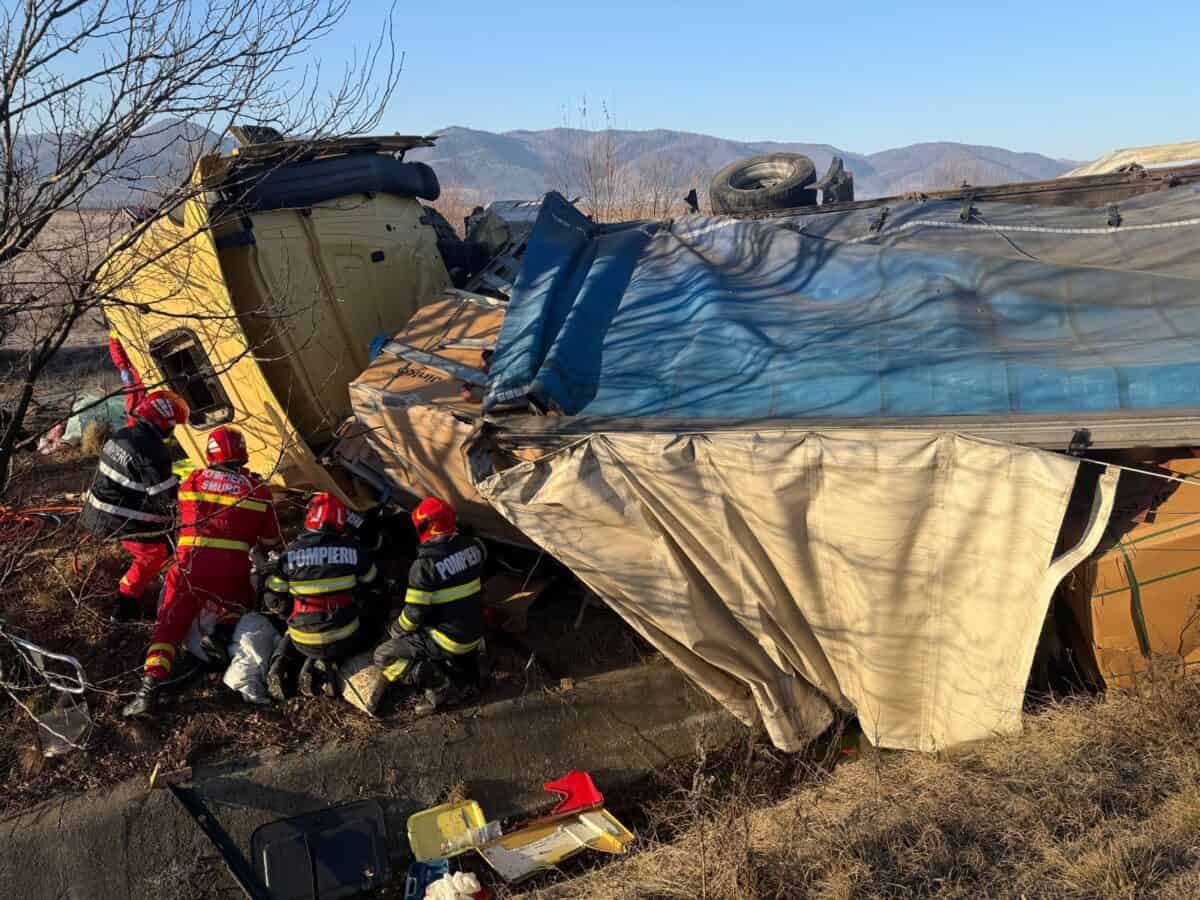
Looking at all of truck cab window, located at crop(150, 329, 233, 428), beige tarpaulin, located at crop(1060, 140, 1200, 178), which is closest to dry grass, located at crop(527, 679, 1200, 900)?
truck cab window, located at crop(150, 329, 233, 428)

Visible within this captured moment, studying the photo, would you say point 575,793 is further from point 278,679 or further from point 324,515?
point 324,515

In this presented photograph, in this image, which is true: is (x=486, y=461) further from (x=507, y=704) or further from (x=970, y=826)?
(x=970, y=826)

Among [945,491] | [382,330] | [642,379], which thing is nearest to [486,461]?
[642,379]

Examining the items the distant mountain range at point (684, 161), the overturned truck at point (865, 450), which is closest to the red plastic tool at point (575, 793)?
the overturned truck at point (865, 450)

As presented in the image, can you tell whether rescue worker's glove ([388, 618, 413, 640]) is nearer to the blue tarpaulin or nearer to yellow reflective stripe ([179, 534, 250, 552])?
yellow reflective stripe ([179, 534, 250, 552])

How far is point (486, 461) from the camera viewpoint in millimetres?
4258

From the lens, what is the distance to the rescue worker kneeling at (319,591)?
14.4ft

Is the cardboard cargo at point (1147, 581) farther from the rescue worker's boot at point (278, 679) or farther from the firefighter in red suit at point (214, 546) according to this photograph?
the firefighter in red suit at point (214, 546)

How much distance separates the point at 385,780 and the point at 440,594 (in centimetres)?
102

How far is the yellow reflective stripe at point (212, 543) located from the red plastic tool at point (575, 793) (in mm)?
2292

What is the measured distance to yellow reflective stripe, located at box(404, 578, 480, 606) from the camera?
4312mm

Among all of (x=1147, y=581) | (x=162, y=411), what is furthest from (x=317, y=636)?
(x=1147, y=581)

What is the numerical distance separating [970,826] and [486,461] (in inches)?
110

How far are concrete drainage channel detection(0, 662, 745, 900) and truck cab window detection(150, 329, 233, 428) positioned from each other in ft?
9.15
